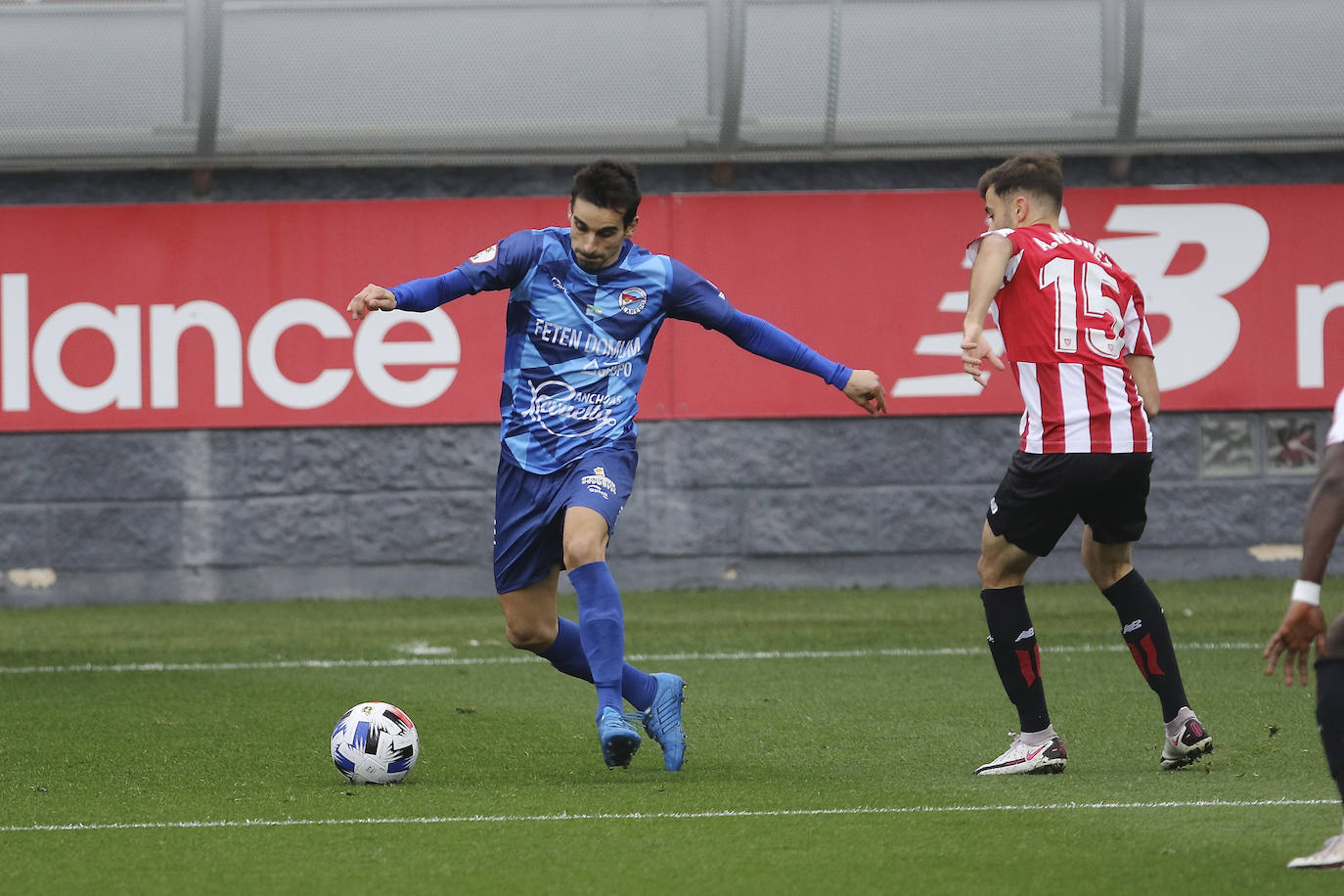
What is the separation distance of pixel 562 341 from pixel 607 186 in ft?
1.75

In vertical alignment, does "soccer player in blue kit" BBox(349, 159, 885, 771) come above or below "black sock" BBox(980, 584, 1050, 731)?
above

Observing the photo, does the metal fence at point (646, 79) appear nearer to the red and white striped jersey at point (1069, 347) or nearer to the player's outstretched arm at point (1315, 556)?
the red and white striped jersey at point (1069, 347)

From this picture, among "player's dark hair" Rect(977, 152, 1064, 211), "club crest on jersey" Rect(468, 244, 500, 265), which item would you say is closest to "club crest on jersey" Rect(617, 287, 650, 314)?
"club crest on jersey" Rect(468, 244, 500, 265)

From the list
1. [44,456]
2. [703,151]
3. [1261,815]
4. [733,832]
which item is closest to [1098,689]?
[1261,815]

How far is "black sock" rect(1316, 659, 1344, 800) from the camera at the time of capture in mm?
3738

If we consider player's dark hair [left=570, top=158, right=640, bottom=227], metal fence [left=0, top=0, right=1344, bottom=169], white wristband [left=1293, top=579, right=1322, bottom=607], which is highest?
metal fence [left=0, top=0, right=1344, bottom=169]

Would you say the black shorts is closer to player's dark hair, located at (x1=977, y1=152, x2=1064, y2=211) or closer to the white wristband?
player's dark hair, located at (x1=977, y1=152, x2=1064, y2=211)

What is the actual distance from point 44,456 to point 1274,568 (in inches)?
321

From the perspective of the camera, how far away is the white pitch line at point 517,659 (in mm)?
9031

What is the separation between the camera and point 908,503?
12.2 meters

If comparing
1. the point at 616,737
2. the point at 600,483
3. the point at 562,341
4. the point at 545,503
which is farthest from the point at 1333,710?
the point at 562,341

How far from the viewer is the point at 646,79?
11688 millimetres

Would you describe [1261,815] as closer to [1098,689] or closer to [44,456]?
[1098,689]

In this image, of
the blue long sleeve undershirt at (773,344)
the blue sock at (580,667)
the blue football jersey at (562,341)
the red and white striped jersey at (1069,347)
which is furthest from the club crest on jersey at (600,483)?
the red and white striped jersey at (1069,347)
